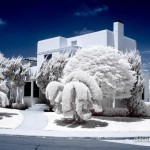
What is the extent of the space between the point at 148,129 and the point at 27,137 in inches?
291

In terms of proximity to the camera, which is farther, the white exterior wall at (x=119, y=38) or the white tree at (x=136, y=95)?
the white exterior wall at (x=119, y=38)

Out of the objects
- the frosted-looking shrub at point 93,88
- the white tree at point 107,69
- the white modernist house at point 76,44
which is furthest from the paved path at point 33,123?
the white modernist house at point 76,44

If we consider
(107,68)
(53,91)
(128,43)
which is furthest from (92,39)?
(53,91)

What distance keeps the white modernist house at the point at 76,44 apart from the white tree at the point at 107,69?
6122mm

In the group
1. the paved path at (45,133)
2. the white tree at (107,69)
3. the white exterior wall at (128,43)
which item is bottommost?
the paved path at (45,133)

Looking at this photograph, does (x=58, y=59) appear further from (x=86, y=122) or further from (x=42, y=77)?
(x=86, y=122)

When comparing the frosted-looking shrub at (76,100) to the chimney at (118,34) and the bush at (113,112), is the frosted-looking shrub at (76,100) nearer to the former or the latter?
the bush at (113,112)

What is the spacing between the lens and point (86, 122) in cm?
1838

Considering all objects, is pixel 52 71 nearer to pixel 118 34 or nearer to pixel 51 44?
pixel 51 44

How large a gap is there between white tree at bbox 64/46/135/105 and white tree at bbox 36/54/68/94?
4248mm

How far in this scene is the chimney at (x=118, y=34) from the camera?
28.1 meters

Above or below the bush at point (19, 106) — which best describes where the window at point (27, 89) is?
above

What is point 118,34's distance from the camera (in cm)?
2827

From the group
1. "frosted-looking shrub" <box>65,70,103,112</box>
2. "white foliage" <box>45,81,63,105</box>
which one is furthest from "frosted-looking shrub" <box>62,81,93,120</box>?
"white foliage" <box>45,81,63,105</box>
